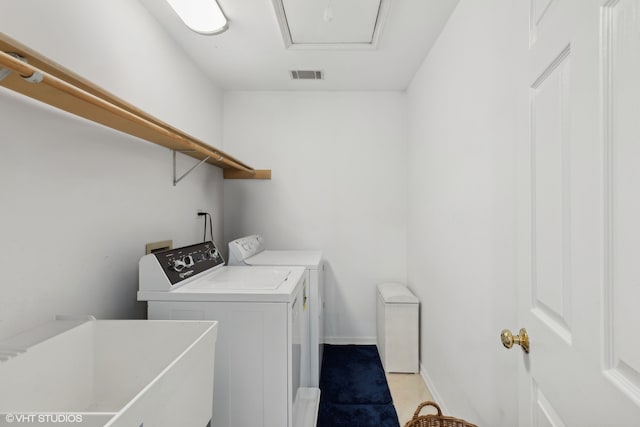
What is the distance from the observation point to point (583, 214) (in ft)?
1.98

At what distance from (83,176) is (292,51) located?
1633mm

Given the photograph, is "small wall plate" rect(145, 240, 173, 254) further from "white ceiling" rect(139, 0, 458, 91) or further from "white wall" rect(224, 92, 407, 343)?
"white ceiling" rect(139, 0, 458, 91)

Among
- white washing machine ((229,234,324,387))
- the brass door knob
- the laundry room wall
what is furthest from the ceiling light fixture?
the brass door knob

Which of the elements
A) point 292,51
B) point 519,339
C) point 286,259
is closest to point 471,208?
point 519,339

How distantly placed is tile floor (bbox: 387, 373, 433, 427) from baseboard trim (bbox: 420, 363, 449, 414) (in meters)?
0.03

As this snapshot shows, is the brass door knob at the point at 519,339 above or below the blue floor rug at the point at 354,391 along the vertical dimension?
above

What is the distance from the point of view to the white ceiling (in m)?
1.85

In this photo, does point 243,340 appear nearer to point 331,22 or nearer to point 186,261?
point 186,261

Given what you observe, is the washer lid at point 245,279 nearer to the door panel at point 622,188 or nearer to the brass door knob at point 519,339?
the brass door knob at point 519,339

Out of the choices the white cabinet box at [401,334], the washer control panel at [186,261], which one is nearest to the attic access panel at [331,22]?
the washer control panel at [186,261]

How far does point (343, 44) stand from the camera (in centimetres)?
218

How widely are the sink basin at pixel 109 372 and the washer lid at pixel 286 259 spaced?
1.14m

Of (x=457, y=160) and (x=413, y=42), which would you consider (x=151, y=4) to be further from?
(x=457, y=160)

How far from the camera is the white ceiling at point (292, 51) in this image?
1854mm
